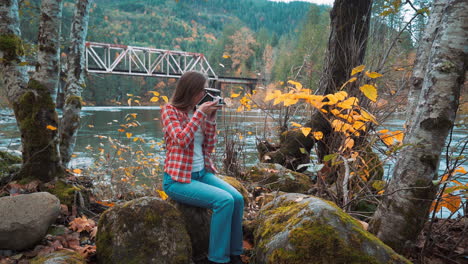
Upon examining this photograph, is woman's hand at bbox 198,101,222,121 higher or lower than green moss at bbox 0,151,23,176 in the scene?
higher

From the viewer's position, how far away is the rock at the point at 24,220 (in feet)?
6.12

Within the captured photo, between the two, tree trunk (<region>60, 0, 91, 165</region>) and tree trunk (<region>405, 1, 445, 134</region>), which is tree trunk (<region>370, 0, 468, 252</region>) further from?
tree trunk (<region>60, 0, 91, 165</region>)

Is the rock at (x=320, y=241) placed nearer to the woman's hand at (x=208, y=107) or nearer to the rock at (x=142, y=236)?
the rock at (x=142, y=236)

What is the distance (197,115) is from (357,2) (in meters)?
3.17

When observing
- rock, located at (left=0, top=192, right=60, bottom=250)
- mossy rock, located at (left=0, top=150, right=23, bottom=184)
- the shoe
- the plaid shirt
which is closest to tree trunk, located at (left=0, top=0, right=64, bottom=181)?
mossy rock, located at (left=0, top=150, right=23, bottom=184)

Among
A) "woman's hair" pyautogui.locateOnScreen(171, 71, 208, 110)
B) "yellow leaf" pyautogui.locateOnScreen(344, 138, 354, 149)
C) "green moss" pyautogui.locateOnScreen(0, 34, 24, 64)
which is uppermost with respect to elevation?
"green moss" pyautogui.locateOnScreen(0, 34, 24, 64)

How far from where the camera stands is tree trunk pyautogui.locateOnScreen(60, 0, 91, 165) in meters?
3.88

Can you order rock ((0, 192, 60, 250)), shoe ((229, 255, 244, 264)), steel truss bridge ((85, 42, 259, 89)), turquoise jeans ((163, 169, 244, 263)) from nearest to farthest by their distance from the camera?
rock ((0, 192, 60, 250)) < turquoise jeans ((163, 169, 244, 263)) < shoe ((229, 255, 244, 264)) < steel truss bridge ((85, 42, 259, 89))

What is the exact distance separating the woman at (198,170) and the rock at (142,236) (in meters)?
0.22

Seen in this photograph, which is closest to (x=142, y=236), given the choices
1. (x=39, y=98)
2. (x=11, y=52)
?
(x=39, y=98)

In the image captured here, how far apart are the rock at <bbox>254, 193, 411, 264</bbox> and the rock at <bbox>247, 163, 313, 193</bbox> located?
1.78m

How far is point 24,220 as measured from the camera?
1908mm

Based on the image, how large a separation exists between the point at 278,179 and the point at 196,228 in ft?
6.20

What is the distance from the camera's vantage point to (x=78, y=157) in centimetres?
885
